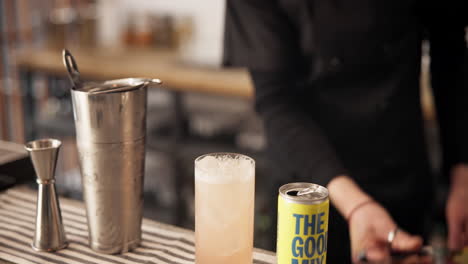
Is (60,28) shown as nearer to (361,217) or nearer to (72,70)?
(72,70)

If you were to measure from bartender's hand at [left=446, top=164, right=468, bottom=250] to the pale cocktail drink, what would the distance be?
54 centimetres

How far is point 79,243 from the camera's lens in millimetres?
988

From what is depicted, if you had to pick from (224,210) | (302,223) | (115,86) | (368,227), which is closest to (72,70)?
(115,86)

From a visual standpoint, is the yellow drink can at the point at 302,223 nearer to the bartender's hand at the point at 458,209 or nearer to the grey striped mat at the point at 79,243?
the grey striped mat at the point at 79,243

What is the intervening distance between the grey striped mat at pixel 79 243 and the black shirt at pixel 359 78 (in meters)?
0.35

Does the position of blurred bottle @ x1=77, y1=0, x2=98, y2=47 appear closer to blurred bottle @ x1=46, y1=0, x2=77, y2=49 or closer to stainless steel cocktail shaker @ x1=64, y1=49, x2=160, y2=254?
blurred bottle @ x1=46, y1=0, x2=77, y2=49

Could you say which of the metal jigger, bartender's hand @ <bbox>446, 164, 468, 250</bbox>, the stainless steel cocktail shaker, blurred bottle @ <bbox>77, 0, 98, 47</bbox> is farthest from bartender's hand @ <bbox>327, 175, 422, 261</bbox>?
blurred bottle @ <bbox>77, 0, 98, 47</bbox>

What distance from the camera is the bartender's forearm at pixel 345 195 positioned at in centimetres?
102

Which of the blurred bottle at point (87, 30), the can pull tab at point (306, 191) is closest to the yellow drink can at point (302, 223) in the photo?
the can pull tab at point (306, 191)

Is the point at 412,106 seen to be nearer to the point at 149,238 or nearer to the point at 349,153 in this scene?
the point at 349,153

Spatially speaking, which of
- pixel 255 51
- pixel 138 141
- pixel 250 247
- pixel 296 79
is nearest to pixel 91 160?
pixel 138 141

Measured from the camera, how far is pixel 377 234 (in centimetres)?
94

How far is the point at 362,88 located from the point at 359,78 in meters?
0.03

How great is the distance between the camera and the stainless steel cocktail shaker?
2.90ft
